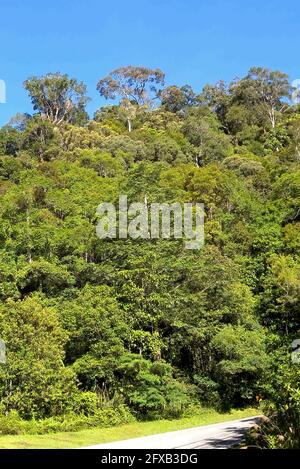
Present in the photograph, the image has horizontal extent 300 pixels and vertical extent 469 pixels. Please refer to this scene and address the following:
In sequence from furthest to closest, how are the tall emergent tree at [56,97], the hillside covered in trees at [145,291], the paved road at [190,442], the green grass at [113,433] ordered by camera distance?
the tall emergent tree at [56,97]
the hillside covered in trees at [145,291]
the green grass at [113,433]
the paved road at [190,442]

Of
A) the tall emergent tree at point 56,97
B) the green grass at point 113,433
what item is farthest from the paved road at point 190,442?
the tall emergent tree at point 56,97

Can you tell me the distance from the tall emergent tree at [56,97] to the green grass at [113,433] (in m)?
A: 44.2

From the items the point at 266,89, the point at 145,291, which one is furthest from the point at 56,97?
the point at 145,291

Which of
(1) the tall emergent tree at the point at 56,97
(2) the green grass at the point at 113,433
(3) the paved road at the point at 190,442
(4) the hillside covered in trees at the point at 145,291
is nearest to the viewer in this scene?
(3) the paved road at the point at 190,442

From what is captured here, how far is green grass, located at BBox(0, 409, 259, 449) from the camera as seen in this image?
14422 mm

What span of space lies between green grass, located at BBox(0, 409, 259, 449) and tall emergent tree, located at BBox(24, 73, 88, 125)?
4422cm

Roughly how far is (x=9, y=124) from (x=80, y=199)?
26.4 metres

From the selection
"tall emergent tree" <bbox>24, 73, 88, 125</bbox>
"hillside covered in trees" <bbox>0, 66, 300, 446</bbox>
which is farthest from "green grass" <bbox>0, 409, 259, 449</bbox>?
"tall emergent tree" <bbox>24, 73, 88, 125</bbox>

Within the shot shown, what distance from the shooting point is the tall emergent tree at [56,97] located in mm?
61000

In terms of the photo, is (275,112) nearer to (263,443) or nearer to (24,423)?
(24,423)

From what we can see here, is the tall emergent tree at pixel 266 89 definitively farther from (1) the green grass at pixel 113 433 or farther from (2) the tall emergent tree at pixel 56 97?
(1) the green grass at pixel 113 433

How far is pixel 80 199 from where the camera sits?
1388 inches

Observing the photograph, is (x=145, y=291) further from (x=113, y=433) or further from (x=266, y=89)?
(x=266, y=89)

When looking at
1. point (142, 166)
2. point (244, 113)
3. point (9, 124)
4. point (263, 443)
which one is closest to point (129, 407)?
point (263, 443)
